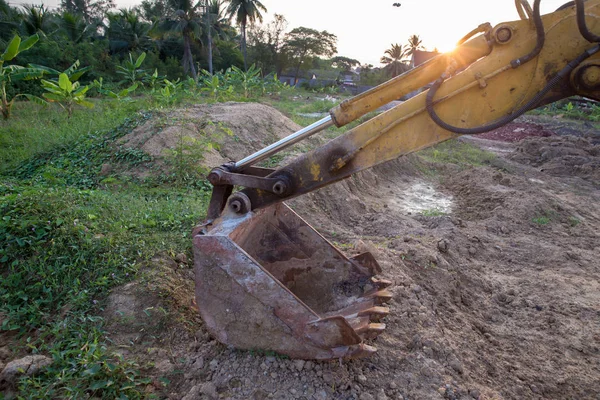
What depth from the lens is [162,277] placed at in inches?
126

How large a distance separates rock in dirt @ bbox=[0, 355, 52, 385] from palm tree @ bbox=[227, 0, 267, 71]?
33.1m

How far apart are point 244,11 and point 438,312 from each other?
34740 millimetres

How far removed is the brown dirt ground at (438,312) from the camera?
8.06 ft

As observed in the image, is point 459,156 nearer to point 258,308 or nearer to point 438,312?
point 438,312

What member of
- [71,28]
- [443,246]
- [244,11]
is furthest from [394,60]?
[443,246]

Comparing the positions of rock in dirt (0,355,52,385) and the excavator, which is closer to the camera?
the excavator

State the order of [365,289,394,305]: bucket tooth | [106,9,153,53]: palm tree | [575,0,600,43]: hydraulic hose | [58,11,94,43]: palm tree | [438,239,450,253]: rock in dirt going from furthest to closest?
[106,9,153,53]: palm tree, [58,11,94,43]: palm tree, [438,239,450,253]: rock in dirt, [365,289,394,305]: bucket tooth, [575,0,600,43]: hydraulic hose

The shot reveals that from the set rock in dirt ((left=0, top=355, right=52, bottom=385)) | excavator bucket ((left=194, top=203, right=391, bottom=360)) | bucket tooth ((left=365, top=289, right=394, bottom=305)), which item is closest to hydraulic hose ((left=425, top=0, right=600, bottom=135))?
excavator bucket ((left=194, top=203, right=391, bottom=360))

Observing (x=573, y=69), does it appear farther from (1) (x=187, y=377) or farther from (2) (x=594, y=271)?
(2) (x=594, y=271)

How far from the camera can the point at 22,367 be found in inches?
Result: 93.7

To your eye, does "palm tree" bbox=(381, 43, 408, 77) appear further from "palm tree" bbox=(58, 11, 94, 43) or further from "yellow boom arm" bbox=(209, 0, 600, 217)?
"yellow boom arm" bbox=(209, 0, 600, 217)

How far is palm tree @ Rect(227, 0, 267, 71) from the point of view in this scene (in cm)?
3325

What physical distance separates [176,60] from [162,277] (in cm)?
3015

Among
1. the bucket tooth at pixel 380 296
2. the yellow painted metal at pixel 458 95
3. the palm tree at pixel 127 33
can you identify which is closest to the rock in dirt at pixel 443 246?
the bucket tooth at pixel 380 296
